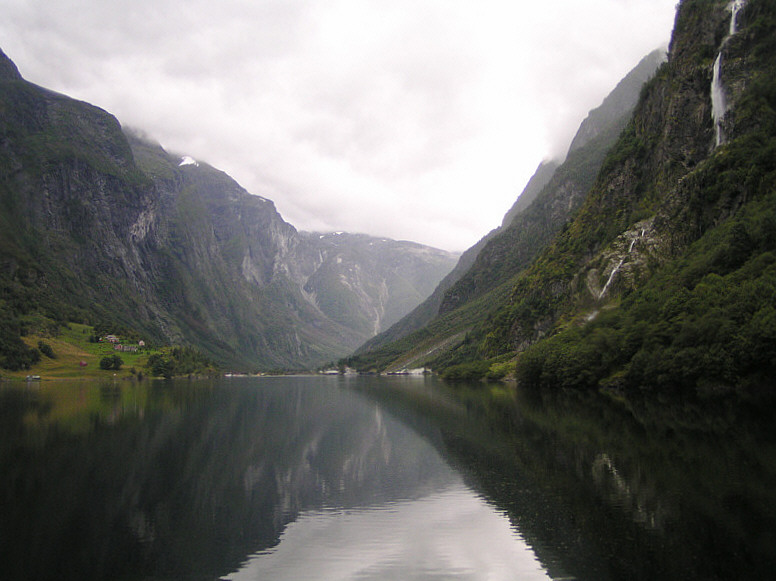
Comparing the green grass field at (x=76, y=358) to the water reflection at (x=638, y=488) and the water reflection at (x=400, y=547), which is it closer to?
the water reflection at (x=638, y=488)

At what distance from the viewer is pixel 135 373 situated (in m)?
167

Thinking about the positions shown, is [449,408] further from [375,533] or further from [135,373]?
[135,373]

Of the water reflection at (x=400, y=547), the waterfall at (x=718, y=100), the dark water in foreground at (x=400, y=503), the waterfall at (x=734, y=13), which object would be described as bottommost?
the water reflection at (x=400, y=547)

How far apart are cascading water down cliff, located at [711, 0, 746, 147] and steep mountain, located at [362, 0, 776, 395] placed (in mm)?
378

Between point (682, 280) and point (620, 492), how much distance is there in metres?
64.0

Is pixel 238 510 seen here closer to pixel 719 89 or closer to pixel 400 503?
pixel 400 503

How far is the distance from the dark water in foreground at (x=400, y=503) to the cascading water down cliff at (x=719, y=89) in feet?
265

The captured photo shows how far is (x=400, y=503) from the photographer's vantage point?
21750mm

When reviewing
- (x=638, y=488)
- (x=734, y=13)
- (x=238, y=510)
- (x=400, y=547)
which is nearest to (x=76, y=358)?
(x=238, y=510)

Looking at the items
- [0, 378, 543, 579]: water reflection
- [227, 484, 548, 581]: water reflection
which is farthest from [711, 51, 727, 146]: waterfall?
[227, 484, 548, 581]: water reflection

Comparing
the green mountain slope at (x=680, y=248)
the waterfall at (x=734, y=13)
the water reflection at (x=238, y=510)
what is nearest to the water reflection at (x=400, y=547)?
the water reflection at (x=238, y=510)

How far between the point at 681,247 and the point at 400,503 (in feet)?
Answer: 299

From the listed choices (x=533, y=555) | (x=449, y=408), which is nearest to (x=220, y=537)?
(x=533, y=555)

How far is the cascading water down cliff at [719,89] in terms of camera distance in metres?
99.6
